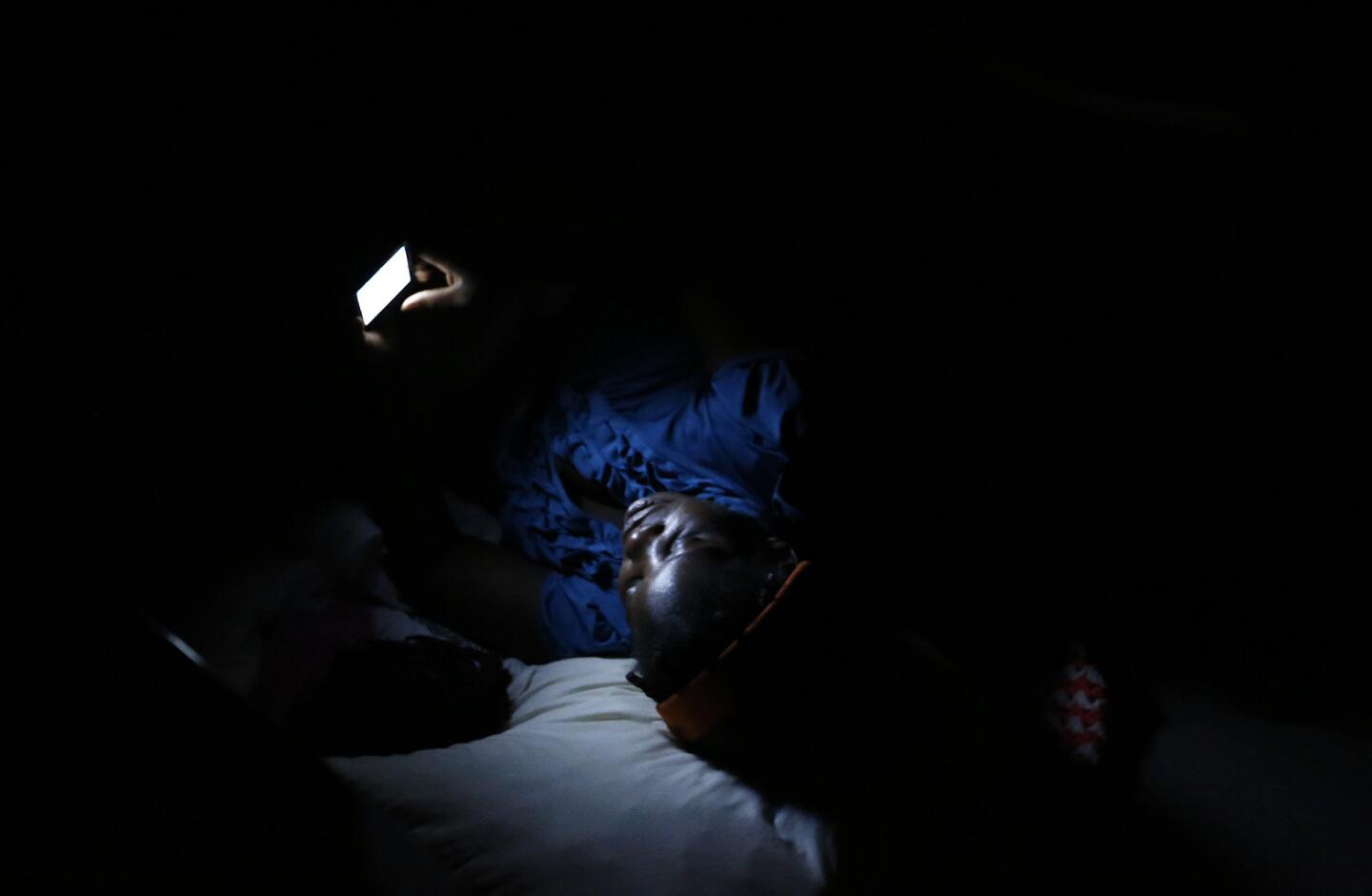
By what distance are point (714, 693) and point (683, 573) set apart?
17 centimetres

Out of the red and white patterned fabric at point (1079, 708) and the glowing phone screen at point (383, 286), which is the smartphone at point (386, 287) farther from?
the red and white patterned fabric at point (1079, 708)

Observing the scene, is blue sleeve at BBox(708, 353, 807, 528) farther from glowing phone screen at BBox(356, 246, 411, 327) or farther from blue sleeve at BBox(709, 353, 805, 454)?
glowing phone screen at BBox(356, 246, 411, 327)

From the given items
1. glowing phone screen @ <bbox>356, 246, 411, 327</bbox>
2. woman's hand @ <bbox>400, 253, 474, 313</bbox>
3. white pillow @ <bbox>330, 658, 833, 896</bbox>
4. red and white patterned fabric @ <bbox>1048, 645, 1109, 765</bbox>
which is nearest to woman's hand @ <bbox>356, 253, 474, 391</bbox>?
woman's hand @ <bbox>400, 253, 474, 313</bbox>

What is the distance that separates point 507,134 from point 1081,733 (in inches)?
55.6

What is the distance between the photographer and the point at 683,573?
3.97 feet

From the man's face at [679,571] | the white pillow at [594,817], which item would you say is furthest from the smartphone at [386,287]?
the white pillow at [594,817]

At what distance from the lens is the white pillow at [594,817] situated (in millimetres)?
1028

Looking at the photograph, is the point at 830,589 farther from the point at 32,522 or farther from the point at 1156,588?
the point at 1156,588

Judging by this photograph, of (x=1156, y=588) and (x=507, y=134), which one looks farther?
(x=1156, y=588)

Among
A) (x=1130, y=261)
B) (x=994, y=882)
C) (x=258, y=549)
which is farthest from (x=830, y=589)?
(x=1130, y=261)

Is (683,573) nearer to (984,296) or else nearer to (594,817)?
(594,817)

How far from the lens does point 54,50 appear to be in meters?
0.79

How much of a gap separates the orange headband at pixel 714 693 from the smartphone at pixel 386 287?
713mm

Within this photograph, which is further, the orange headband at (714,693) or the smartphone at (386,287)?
the smartphone at (386,287)
